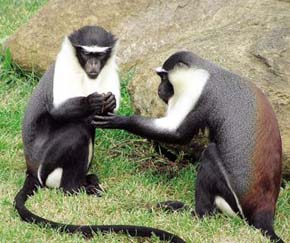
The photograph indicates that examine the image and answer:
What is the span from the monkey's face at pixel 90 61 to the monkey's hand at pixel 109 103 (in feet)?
0.67

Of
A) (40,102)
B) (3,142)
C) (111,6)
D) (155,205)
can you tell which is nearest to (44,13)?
(111,6)

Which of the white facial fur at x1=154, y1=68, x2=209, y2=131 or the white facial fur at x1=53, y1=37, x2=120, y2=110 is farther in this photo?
the white facial fur at x1=53, y1=37, x2=120, y2=110

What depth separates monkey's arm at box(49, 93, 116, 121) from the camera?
6266mm

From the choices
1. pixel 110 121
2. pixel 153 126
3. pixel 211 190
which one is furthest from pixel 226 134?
pixel 110 121

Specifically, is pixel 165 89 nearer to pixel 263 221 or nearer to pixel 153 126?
pixel 153 126

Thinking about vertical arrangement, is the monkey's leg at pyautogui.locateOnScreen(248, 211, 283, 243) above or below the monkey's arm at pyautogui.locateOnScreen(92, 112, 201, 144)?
below

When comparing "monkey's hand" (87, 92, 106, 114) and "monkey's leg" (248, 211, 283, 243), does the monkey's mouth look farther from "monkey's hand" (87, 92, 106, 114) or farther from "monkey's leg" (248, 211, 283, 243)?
"monkey's leg" (248, 211, 283, 243)

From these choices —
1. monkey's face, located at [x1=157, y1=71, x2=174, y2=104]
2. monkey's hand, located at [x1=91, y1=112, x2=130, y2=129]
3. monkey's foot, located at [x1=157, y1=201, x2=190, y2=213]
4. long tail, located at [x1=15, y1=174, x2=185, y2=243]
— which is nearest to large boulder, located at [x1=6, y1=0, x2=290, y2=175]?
monkey's face, located at [x1=157, y1=71, x2=174, y2=104]

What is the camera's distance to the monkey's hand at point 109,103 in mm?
6286

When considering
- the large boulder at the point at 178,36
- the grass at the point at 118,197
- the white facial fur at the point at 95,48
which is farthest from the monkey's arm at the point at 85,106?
the large boulder at the point at 178,36

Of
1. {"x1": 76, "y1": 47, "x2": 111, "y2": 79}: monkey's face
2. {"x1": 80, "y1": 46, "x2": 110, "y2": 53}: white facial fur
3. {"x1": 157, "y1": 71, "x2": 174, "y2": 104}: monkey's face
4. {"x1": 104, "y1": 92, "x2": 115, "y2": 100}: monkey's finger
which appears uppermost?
{"x1": 80, "y1": 46, "x2": 110, "y2": 53}: white facial fur

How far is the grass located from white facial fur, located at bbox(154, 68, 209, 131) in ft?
2.24

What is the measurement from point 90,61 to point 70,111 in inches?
16.2

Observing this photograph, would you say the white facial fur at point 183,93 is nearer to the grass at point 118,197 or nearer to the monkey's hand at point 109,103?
the monkey's hand at point 109,103
